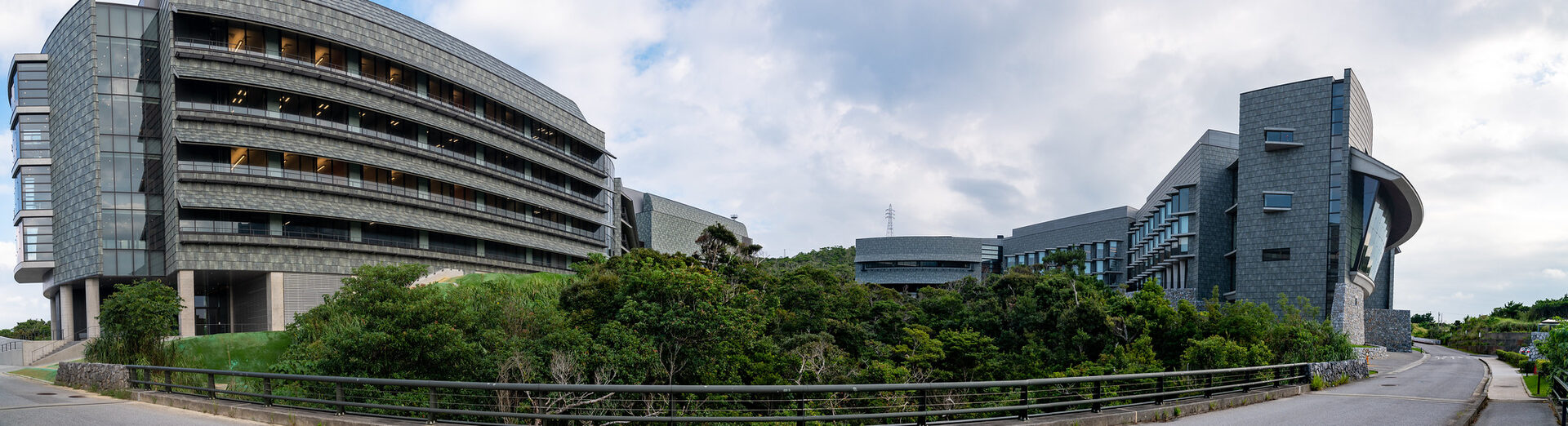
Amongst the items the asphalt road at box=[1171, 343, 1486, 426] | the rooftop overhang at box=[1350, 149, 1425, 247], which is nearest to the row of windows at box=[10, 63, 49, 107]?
the asphalt road at box=[1171, 343, 1486, 426]

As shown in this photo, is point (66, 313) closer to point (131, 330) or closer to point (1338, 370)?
point (131, 330)

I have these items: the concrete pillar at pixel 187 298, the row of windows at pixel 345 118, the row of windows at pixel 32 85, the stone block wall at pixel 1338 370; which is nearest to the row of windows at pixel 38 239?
the row of windows at pixel 32 85

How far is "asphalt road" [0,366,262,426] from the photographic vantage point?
45.7 feet

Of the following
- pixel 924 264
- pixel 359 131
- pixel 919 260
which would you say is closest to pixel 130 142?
pixel 359 131

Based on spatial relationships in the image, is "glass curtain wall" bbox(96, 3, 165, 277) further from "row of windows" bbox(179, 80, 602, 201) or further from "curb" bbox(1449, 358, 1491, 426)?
"curb" bbox(1449, 358, 1491, 426)

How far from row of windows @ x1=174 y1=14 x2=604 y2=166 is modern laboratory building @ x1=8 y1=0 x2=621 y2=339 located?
0.34 feet

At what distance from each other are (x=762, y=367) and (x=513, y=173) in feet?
109

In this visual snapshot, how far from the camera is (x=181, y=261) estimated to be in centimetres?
Result: 4550

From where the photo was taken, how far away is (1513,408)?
19484mm

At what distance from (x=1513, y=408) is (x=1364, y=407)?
4.76 m

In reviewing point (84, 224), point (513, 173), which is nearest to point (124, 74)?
point (84, 224)

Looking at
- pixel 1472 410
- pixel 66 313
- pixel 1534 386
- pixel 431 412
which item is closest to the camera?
pixel 431 412

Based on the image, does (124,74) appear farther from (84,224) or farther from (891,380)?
(891,380)

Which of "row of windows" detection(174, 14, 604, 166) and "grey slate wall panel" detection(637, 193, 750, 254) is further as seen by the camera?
"grey slate wall panel" detection(637, 193, 750, 254)
